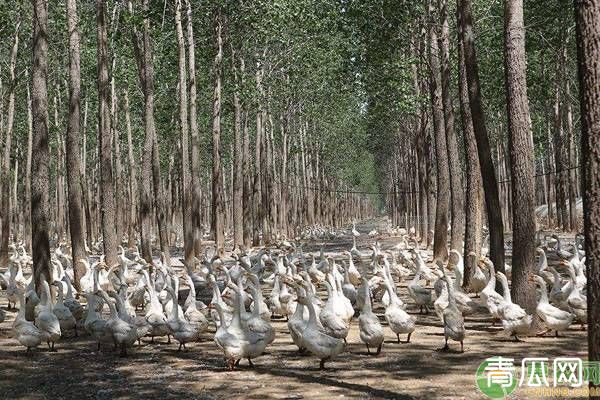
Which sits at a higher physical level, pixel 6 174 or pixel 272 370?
pixel 6 174

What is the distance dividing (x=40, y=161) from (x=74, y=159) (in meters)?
2.87

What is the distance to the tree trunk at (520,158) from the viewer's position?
11.9m

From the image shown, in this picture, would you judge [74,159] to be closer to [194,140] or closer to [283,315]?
[283,315]

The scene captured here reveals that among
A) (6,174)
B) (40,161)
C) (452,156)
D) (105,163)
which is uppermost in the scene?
(6,174)

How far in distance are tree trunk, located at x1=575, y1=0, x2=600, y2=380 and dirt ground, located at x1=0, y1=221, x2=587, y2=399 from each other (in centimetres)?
261

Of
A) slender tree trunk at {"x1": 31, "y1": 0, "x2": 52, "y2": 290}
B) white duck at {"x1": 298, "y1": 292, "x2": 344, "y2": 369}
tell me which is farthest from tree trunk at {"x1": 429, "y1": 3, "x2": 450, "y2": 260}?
white duck at {"x1": 298, "y1": 292, "x2": 344, "y2": 369}

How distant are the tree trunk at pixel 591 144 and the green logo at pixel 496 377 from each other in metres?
2.44

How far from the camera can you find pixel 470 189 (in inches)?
656

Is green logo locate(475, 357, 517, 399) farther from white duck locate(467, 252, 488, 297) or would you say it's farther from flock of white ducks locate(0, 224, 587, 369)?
white duck locate(467, 252, 488, 297)

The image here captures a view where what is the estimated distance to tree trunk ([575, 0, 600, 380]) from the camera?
5699 mm

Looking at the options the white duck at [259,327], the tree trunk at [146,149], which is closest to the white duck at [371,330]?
the white duck at [259,327]

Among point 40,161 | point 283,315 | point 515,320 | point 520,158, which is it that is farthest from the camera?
point 283,315

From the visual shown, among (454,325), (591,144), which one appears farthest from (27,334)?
(591,144)

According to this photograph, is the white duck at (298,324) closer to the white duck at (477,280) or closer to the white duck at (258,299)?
the white duck at (258,299)
